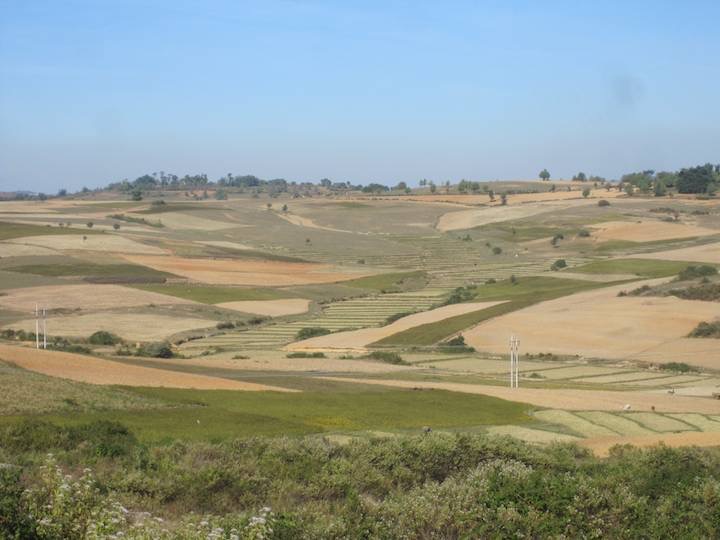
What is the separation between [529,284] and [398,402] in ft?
208

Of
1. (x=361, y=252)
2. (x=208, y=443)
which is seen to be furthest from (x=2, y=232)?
(x=208, y=443)

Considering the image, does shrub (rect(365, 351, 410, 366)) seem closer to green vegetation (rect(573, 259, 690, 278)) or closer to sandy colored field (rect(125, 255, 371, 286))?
sandy colored field (rect(125, 255, 371, 286))

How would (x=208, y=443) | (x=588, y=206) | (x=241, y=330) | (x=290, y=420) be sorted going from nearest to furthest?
(x=208, y=443)
(x=290, y=420)
(x=241, y=330)
(x=588, y=206)

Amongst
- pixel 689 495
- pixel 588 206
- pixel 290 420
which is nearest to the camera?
pixel 689 495

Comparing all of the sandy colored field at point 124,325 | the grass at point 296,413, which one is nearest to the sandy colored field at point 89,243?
the sandy colored field at point 124,325

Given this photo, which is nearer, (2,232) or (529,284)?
(529,284)

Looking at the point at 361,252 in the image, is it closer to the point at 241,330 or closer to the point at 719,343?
the point at 241,330

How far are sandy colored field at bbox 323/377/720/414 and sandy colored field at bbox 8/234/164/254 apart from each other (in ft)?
261

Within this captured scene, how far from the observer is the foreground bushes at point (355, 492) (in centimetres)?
1752

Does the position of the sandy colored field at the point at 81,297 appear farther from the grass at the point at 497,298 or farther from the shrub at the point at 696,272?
the shrub at the point at 696,272

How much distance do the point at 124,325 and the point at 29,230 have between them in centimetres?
6444

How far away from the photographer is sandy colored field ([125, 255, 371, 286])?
111 m

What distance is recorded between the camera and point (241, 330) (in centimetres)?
8594

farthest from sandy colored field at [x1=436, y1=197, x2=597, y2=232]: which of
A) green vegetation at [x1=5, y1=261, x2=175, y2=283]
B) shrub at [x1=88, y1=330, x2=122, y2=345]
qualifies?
shrub at [x1=88, y1=330, x2=122, y2=345]
